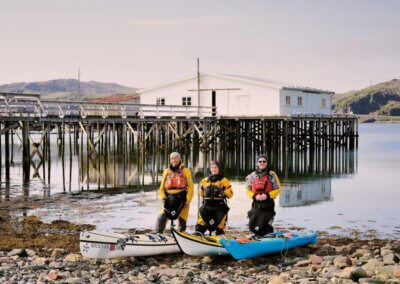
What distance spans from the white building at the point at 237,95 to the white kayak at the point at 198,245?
3442cm

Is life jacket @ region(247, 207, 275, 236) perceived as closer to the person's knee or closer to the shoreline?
the shoreline

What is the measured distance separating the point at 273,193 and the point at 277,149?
116ft

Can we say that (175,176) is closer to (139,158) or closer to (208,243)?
(208,243)

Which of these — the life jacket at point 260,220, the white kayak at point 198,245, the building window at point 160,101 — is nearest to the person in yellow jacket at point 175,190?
the white kayak at point 198,245

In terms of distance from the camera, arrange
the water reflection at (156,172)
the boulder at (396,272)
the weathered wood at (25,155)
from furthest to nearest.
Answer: the weathered wood at (25,155)
the water reflection at (156,172)
the boulder at (396,272)

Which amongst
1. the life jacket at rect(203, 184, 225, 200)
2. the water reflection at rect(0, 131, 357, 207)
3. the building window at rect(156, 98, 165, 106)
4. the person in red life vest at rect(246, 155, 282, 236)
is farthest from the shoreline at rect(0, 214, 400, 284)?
the building window at rect(156, 98, 165, 106)

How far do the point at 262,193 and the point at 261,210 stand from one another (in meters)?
0.40

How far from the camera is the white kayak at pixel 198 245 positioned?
11.9 m

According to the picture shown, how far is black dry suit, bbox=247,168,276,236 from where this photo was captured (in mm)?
12461

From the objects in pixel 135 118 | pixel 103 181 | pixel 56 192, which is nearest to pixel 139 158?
pixel 135 118

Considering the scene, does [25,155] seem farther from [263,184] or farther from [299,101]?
[299,101]

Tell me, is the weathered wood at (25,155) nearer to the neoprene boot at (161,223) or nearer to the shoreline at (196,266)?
the shoreline at (196,266)

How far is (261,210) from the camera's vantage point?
41.7 feet

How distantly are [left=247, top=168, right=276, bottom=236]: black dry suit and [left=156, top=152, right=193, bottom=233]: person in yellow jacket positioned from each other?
1.20 meters
